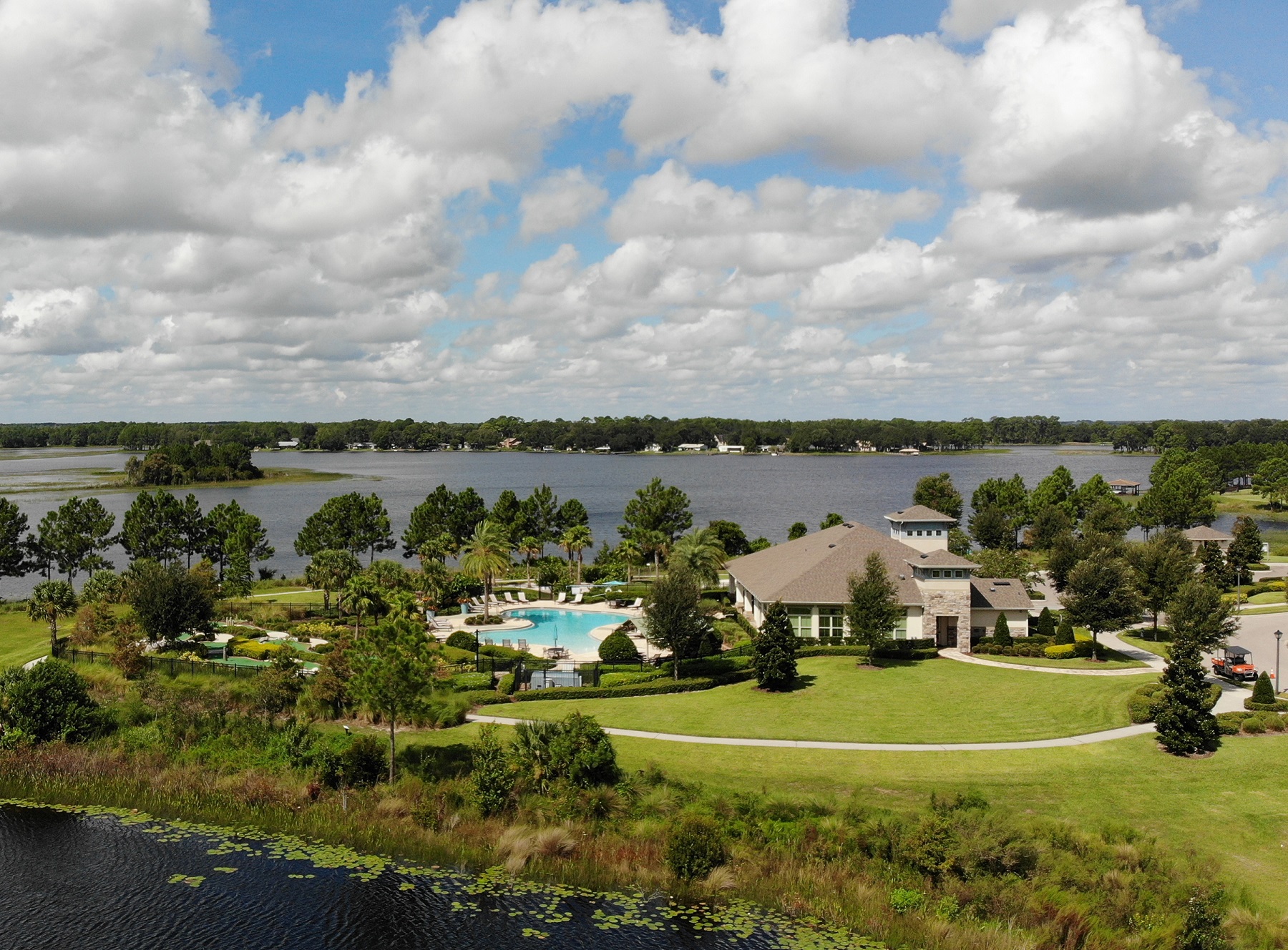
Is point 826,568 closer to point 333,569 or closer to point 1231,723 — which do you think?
point 1231,723

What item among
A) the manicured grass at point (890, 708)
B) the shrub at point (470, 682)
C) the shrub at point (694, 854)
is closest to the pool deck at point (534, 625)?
the shrub at point (470, 682)

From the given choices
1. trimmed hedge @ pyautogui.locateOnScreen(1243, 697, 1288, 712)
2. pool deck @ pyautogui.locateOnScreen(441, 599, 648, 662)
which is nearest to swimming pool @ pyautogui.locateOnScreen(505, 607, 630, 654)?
pool deck @ pyautogui.locateOnScreen(441, 599, 648, 662)

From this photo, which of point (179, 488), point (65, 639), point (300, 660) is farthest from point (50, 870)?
point (179, 488)

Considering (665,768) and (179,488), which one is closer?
(665,768)

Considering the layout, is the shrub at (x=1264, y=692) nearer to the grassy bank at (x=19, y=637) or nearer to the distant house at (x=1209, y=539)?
the distant house at (x=1209, y=539)

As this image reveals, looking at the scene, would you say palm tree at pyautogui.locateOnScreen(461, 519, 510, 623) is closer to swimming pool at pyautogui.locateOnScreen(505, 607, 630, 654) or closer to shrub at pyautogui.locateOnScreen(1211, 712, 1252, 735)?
swimming pool at pyautogui.locateOnScreen(505, 607, 630, 654)

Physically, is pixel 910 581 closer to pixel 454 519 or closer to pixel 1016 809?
pixel 1016 809
